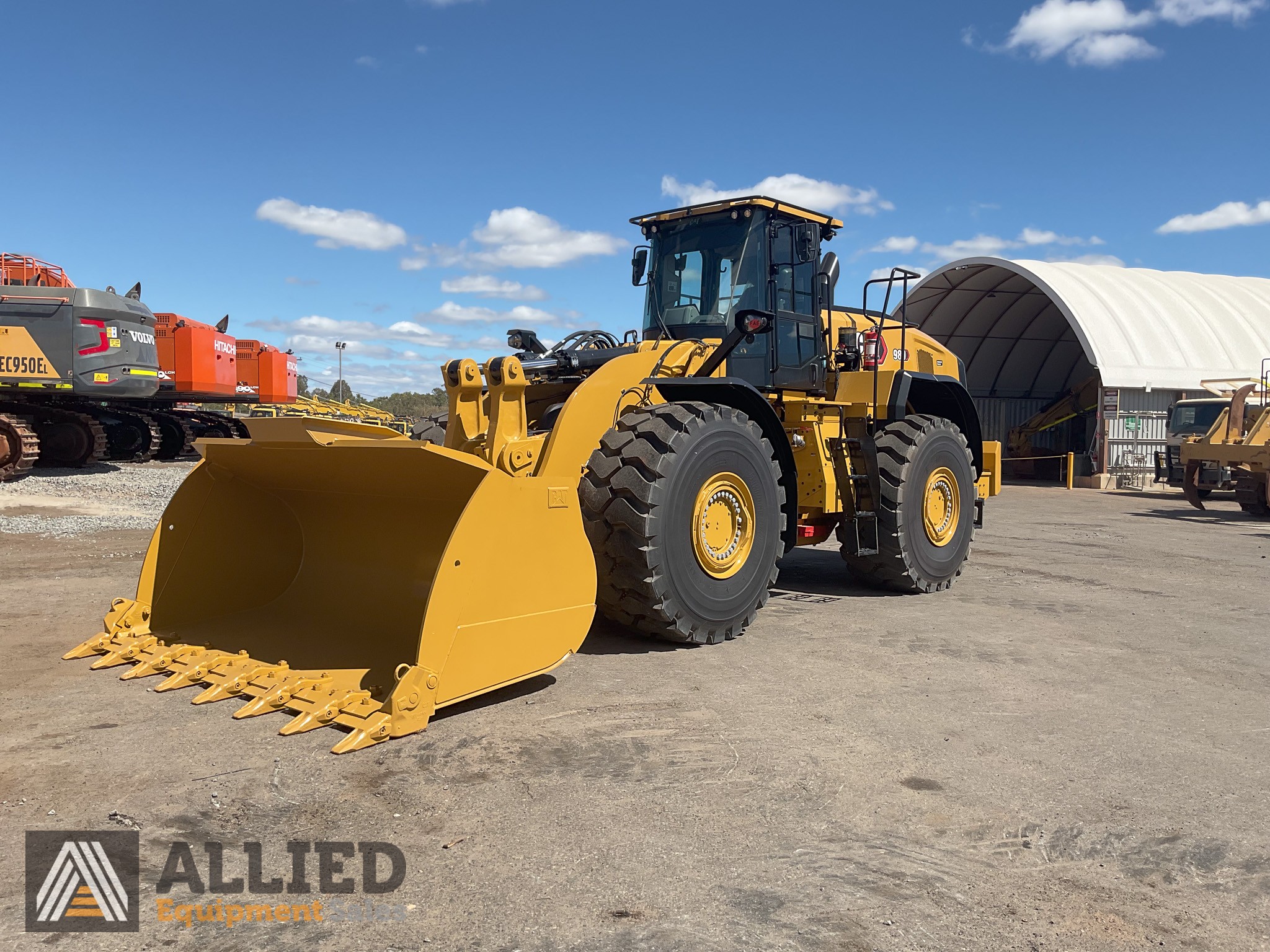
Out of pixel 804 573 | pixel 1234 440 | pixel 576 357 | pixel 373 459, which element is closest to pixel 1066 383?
pixel 1234 440

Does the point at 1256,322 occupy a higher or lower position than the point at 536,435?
higher

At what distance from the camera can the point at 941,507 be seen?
790 centimetres

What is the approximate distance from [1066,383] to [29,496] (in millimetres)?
27831

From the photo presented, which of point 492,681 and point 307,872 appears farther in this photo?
point 492,681

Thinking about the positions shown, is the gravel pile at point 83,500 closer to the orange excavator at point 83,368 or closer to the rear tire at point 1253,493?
the orange excavator at point 83,368

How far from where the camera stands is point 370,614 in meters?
5.12

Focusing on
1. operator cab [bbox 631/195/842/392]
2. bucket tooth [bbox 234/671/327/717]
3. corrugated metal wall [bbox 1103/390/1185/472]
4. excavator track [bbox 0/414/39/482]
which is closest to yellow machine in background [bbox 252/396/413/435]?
excavator track [bbox 0/414/39/482]

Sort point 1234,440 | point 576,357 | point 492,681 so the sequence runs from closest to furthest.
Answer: point 492,681
point 576,357
point 1234,440

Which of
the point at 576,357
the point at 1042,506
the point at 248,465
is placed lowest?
the point at 1042,506

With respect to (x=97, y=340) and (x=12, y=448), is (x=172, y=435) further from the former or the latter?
(x=12, y=448)

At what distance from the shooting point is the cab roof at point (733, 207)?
6707 mm

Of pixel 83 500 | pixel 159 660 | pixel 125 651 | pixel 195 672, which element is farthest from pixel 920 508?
pixel 83 500

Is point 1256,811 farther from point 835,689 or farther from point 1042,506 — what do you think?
point 1042,506

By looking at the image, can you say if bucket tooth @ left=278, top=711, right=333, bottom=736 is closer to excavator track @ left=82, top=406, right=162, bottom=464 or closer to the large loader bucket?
the large loader bucket
